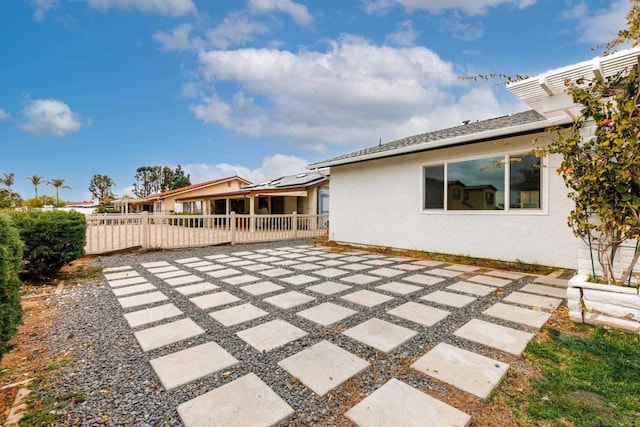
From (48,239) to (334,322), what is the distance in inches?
199

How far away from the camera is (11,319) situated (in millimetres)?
1839

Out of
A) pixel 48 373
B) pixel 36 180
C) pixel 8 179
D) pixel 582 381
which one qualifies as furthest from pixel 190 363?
pixel 36 180

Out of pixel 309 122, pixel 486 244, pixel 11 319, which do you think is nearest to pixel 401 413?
pixel 11 319

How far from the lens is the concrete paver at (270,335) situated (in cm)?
230

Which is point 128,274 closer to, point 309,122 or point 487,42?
point 487,42

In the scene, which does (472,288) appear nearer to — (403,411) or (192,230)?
(403,411)

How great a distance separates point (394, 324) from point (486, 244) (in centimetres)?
415

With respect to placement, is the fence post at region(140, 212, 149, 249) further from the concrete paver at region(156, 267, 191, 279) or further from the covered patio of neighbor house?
the covered patio of neighbor house

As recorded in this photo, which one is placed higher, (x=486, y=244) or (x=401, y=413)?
(x=486, y=244)

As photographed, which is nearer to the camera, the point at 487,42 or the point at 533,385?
the point at 533,385

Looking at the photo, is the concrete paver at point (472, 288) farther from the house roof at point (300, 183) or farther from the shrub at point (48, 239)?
the house roof at point (300, 183)

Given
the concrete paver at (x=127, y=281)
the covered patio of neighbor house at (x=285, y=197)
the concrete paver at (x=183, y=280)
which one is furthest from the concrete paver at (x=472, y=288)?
the covered patio of neighbor house at (x=285, y=197)

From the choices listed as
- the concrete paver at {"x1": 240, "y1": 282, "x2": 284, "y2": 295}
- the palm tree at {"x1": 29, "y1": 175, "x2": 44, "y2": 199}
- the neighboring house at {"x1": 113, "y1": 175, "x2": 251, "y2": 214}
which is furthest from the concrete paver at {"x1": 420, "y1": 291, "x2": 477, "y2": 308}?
the palm tree at {"x1": 29, "y1": 175, "x2": 44, "y2": 199}

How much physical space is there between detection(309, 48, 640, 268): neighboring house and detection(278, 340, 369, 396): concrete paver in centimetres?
→ 366
